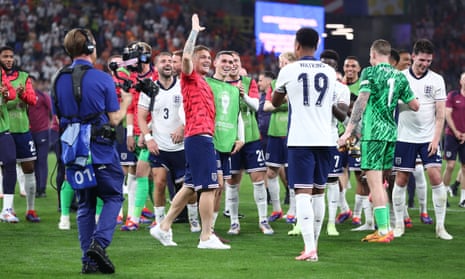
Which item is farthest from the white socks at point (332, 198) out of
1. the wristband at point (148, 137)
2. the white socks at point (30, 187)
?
the white socks at point (30, 187)

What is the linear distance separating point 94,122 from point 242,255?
2429 millimetres

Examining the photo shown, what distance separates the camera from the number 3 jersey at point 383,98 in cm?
1064

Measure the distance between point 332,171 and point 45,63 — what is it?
23892 millimetres

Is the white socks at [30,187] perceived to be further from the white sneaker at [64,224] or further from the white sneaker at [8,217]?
the white sneaker at [64,224]

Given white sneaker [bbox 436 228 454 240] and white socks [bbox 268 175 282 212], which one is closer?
white sneaker [bbox 436 228 454 240]

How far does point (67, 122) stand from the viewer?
8.26 metres

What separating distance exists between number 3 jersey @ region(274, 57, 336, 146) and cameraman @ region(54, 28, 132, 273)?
5.70 feet

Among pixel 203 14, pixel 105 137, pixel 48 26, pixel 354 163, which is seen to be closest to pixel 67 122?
pixel 105 137

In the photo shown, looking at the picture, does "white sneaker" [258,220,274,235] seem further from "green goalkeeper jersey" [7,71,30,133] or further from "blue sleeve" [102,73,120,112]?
"blue sleeve" [102,73,120,112]

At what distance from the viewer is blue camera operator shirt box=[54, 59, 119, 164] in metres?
8.15

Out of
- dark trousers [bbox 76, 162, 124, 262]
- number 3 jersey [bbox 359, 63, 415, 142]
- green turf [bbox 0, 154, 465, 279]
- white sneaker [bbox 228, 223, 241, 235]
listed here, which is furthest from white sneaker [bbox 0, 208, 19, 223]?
number 3 jersey [bbox 359, 63, 415, 142]

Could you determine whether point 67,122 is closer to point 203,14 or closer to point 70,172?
point 70,172

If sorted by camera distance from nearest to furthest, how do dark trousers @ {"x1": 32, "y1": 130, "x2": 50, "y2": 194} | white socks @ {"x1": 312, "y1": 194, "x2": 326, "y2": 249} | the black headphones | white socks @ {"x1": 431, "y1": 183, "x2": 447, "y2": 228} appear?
the black headphones < white socks @ {"x1": 312, "y1": 194, "x2": 326, "y2": 249} < white socks @ {"x1": 431, "y1": 183, "x2": 447, "y2": 228} < dark trousers @ {"x1": 32, "y1": 130, "x2": 50, "y2": 194}

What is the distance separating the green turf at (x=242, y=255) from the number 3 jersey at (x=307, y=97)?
123 cm
